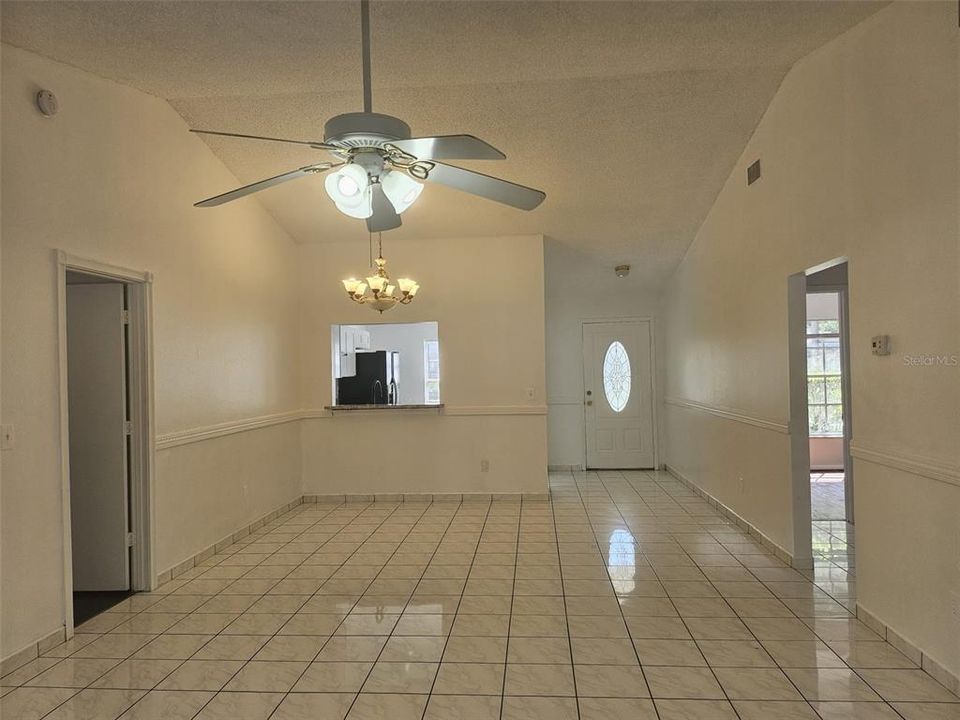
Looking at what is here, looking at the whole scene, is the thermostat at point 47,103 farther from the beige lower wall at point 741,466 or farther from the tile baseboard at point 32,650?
the beige lower wall at point 741,466

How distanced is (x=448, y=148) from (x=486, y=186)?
0.33 meters

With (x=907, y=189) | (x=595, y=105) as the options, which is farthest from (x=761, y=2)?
(x=595, y=105)

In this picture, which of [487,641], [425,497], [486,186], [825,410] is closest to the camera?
[486,186]

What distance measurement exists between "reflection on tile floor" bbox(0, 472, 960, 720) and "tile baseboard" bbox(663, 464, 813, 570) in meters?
0.10

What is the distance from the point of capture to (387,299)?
18.3 feet

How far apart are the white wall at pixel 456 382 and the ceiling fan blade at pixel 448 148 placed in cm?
420

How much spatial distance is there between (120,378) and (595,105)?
3504 millimetres

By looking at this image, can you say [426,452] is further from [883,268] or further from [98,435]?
[883,268]

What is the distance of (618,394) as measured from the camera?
28.2 ft

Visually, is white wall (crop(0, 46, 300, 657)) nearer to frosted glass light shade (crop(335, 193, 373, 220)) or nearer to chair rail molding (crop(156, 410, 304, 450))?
chair rail molding (crop(156, 410, 304, 450))

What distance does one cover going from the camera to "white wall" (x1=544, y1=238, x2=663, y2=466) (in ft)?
27.8

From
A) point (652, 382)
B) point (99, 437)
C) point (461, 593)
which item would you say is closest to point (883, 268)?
point (461, 593)

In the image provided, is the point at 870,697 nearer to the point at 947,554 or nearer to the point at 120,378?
the point at 947,554

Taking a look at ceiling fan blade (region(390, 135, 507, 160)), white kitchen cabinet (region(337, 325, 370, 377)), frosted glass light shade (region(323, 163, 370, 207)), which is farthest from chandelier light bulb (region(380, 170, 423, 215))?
white kitchen cabinet (region(337, 325, 370, 377))
